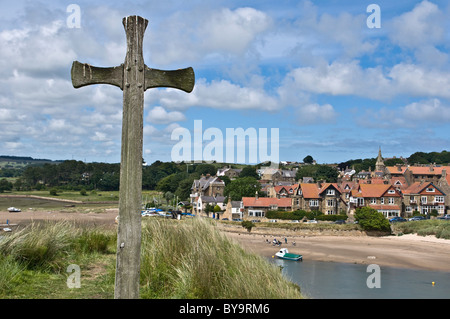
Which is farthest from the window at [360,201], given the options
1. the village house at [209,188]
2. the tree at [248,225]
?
the village house at [209,188]

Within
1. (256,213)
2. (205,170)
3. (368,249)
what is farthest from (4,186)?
(368,249)

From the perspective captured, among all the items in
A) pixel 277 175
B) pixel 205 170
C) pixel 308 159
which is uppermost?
pixel 308 159

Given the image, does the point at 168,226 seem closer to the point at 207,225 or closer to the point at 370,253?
the point at 207,225

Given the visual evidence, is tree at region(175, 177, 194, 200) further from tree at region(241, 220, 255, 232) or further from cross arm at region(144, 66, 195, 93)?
cross arm at region(144, 66, 195, 93)

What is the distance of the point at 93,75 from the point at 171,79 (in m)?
0.93

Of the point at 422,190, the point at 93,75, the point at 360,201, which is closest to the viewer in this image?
the point at 93,75

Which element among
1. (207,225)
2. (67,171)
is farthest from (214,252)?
(67,171)

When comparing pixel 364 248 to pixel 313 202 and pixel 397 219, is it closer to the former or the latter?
pixel 397 219

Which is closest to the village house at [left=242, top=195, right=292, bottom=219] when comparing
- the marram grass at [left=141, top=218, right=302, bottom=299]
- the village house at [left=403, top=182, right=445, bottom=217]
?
the village house at [left=403, top=182, right=445, bottom=217]

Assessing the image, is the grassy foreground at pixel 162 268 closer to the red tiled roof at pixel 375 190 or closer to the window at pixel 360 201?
the window at pixel 360 201

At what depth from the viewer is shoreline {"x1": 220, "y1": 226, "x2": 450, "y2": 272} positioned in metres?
35.2

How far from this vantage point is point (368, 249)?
42219 mm

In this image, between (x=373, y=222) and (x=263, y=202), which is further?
(x=263, y=202)

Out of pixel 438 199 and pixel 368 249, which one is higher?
pixel 438 199
